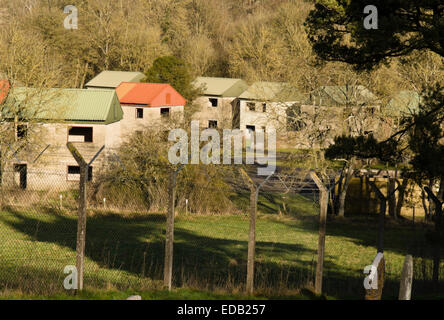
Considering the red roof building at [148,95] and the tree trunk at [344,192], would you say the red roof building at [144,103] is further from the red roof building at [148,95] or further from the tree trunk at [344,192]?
the tree trunk at [344,192]

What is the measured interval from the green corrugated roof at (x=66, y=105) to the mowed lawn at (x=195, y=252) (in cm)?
1212

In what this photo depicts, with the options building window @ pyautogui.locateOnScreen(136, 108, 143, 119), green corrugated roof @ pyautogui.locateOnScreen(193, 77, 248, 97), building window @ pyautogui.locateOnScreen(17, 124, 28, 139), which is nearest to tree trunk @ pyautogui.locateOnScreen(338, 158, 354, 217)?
building window @ pyautogui.locateOnScreen(17, 124, 28, 139)


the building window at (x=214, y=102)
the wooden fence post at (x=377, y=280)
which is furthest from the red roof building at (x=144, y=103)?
the wooden fence post at (x=377, y=280)

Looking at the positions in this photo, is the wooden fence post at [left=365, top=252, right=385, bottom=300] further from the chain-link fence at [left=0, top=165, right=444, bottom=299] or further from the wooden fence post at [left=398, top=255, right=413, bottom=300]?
the chain-link fence at [left=0, top=165, right=444, bottom=299]

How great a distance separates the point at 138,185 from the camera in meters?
24.5

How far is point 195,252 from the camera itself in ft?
51.9

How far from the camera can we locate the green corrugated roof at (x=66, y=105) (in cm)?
3134

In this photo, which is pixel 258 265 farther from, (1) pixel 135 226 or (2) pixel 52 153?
(2) pixel 52 153

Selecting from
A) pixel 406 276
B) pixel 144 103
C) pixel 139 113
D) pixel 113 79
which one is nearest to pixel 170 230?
pixel 406 276

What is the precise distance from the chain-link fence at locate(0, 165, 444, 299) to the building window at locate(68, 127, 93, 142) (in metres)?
12.5

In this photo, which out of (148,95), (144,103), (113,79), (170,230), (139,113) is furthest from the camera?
(113,79)

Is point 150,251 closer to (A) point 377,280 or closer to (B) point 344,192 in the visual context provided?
(A) point 377,280

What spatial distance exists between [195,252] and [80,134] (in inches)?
1090
